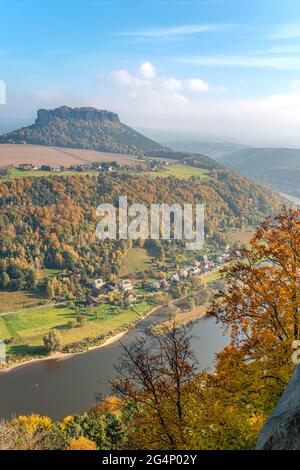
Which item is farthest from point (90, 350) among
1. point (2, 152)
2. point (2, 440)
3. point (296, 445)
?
point (2, 152)

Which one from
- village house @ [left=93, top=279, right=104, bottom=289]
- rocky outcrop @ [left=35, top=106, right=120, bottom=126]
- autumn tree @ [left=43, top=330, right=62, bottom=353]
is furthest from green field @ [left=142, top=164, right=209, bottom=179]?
autumn tree @ [left=43, top=330, right=62, bottom=353]

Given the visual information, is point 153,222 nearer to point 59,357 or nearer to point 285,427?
point 59,357

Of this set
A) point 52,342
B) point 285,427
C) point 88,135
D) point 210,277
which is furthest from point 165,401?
point 88,135

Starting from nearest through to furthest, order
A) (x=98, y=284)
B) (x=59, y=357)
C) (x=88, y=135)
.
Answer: (x=59, y=357), (x=98, y=284), (x=88, y=135)

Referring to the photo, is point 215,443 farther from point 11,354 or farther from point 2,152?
point 2,152

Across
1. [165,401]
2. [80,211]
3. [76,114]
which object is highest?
[76,114]

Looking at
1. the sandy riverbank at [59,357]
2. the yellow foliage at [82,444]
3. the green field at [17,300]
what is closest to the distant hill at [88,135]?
the green field at [17,300]
